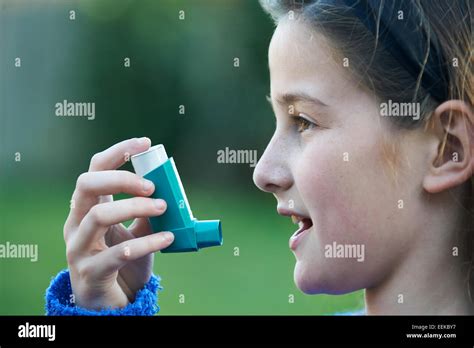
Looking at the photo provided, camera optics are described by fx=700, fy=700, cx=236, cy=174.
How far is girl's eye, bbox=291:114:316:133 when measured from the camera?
1.17 metres

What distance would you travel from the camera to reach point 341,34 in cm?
115

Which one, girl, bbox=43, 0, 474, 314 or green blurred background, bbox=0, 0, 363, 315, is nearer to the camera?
girl, bbox=43, 0, 474, 314

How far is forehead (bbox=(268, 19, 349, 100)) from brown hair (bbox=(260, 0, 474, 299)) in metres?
0.02

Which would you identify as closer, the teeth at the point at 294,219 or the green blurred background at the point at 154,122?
the teeth at the point at 294,219

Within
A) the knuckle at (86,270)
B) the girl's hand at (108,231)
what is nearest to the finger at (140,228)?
the girl's hand at (108,231)

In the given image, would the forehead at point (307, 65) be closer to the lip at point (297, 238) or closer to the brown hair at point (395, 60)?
the brown hair at point (395, 60)

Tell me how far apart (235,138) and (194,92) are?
4.8 inches

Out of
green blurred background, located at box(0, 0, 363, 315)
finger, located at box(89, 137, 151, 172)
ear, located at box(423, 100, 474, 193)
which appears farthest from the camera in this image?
green blurred background, located at box(0, 0, 363, 315)

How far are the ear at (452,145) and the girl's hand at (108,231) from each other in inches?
17.6

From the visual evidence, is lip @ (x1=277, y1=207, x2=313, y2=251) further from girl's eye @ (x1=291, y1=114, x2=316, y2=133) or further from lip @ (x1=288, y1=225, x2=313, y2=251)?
girl's eye @ (x1=291, y1=114, x2=316, y2=133)

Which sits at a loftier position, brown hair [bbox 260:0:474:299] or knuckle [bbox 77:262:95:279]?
brown hair [bbox 260:0:474:299]

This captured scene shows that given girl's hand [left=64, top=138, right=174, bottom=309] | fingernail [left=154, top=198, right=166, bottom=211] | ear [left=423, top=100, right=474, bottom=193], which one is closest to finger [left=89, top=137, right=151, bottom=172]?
girl's hand [left=64, top=138, right=174, bottom=309]

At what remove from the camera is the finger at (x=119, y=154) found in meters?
1.20
